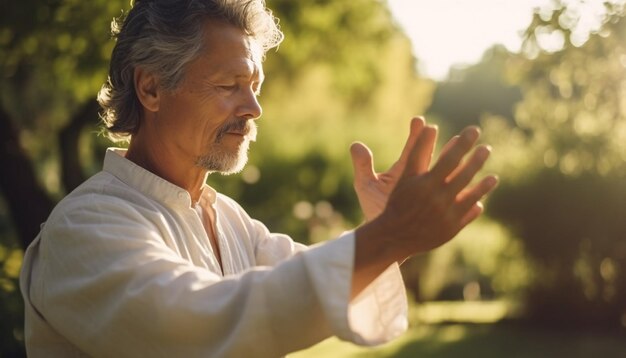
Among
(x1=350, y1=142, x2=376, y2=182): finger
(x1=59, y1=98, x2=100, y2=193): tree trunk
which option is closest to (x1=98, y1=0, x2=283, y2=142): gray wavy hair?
→ (x1=350, y1=142, x2=376, y2=182): finger

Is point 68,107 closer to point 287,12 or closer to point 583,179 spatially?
point 287,12

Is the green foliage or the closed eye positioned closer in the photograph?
the closed eye

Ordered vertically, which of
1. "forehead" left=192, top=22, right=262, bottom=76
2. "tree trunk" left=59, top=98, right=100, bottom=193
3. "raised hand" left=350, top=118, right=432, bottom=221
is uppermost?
"forehead" left=192, top=22, right=262, bottom=76

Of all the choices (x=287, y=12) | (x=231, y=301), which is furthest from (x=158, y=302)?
(x=287, y=12)

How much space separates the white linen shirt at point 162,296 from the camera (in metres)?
1.74

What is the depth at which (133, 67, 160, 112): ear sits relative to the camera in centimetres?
250

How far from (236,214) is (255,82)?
46 cm

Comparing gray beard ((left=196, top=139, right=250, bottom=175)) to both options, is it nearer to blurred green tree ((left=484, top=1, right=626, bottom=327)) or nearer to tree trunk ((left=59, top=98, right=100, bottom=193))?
tree trunk ((left=59, top=98, right=100, bottom=193))

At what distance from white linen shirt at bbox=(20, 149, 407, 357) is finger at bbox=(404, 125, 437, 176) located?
0.17 meters

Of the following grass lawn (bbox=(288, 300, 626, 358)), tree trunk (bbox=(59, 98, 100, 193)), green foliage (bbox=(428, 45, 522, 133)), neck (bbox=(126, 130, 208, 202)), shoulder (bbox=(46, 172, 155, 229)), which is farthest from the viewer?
green foliage (bbox=(428, 45, 522, 133))

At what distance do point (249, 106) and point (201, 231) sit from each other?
35cm

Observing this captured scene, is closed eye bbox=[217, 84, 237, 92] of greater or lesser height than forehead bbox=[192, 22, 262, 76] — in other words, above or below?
below

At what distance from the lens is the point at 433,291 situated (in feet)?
60.2

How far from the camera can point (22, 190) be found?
808 centimetres
